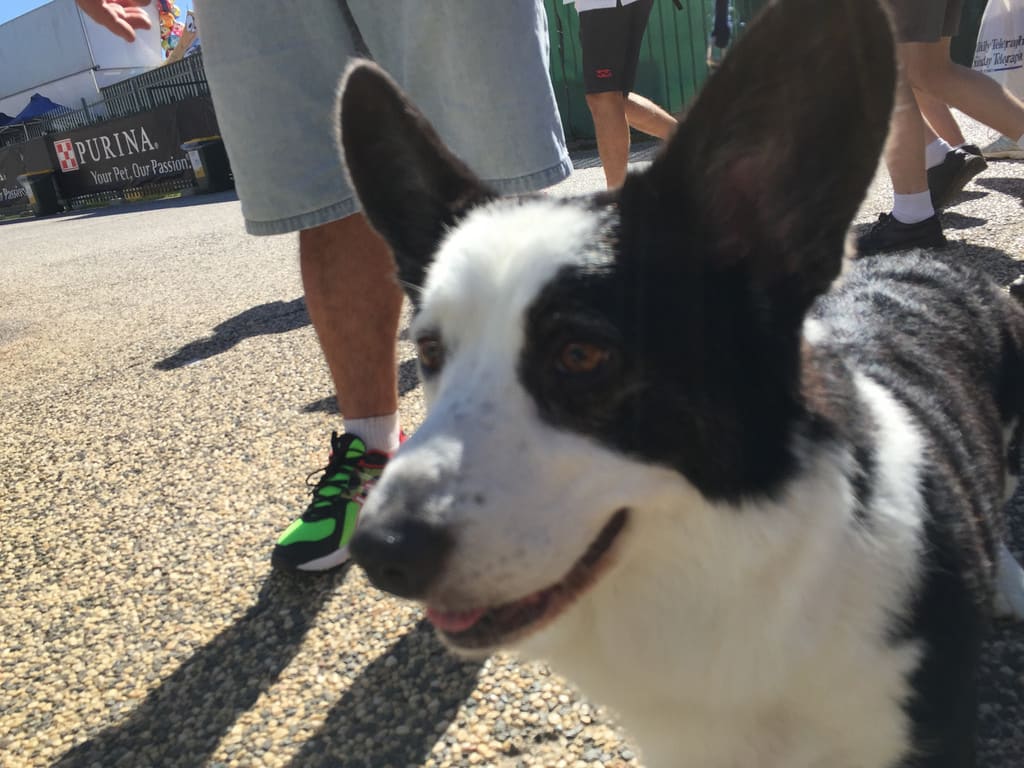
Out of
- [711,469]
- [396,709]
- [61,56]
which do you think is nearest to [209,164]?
[396,709]

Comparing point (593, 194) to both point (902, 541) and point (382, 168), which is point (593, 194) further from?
point (902, 541)

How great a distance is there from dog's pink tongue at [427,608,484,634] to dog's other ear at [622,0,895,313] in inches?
26.7

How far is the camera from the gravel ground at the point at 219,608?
1.73 meters

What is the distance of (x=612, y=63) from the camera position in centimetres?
443

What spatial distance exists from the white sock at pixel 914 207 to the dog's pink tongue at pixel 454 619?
140 inches

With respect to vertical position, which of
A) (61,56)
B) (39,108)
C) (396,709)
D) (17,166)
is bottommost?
(396,709)

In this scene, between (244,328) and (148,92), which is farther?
(148,92)

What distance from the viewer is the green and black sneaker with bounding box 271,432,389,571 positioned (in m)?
2.27

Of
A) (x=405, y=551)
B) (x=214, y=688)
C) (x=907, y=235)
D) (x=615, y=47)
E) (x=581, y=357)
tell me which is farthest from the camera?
(x=615, y=47)

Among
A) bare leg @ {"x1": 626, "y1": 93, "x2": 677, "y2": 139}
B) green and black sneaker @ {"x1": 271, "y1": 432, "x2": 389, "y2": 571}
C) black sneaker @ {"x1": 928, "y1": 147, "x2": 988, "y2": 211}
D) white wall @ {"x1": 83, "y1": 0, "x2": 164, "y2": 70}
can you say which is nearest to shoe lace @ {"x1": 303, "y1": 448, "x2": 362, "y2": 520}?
green and black sneaker @ {"x1": 271, "y1": 432, "x2": 389, "y2": 571}

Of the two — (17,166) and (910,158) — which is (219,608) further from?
(17,166)

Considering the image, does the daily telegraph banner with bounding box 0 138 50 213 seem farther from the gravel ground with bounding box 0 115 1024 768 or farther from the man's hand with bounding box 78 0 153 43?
the man's hand with bounding box 78 0 153 43

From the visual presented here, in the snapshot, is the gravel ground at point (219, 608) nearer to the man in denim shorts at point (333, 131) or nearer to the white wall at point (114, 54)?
the man in denim shorts at point (333, 131)

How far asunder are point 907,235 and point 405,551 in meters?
Answer: 3.68
